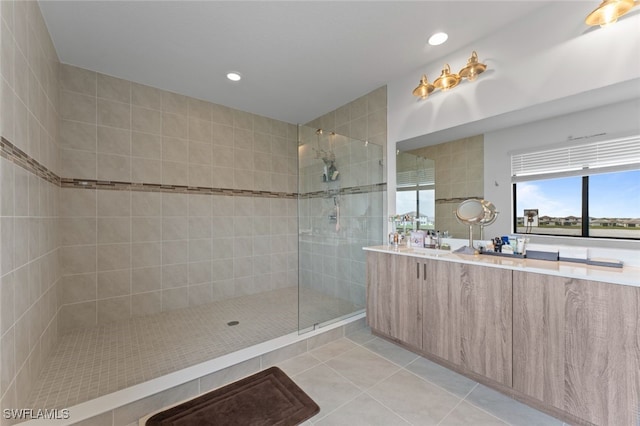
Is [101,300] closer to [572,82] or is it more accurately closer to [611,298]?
[611,298]

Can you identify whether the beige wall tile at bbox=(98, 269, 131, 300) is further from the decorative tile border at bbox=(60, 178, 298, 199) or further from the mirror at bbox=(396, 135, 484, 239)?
the mirror at bbox=(396, 135, 484, 239)

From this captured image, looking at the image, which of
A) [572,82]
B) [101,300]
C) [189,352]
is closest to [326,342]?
[189,352]

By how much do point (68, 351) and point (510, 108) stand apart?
393 cm

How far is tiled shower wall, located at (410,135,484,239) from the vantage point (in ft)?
6.98

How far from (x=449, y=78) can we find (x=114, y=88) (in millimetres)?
3265

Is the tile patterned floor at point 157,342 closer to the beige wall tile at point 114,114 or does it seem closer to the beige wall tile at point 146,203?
the beige wall tile at point 146,203

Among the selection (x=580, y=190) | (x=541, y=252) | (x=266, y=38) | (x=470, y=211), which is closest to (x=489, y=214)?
(x=470, y=211)

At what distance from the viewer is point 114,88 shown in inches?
101

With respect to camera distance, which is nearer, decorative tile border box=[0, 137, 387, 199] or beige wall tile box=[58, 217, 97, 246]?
decorative tile border box=[0, 137, 387, 199]

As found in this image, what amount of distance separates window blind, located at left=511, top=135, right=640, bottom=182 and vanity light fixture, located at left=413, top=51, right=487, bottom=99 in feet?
2.36

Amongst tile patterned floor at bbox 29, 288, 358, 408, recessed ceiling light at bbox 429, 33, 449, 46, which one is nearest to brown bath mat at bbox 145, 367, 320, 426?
tile patterned floor at bbox 29, 288, 358, 408

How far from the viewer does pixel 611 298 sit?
1.18 metres

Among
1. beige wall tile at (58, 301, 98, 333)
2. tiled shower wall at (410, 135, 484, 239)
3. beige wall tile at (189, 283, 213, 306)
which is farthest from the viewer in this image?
beige wall tile at (189, 283, 213, 306)

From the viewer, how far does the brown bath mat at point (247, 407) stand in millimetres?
1383
